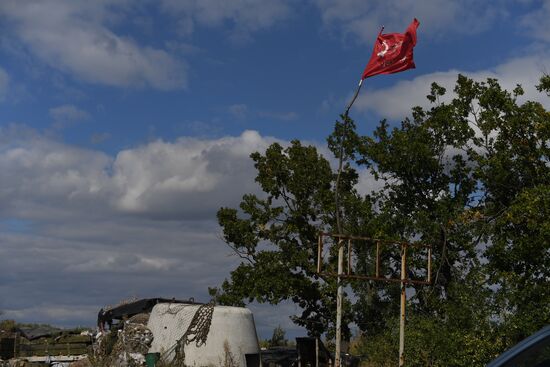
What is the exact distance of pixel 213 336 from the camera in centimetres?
2475

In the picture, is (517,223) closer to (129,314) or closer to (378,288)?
(378,288)

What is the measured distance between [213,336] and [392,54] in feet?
33.8

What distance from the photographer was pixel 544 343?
446 cm

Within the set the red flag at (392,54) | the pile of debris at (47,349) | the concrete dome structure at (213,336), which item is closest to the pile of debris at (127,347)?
the concrete dome structure at (213,336)

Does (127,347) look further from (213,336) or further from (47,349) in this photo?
(47,349)

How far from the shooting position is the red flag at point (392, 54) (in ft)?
75.9

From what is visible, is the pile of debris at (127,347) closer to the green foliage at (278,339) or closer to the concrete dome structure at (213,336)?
the concrete dome structure at (213,336)

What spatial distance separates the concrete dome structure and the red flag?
8.75m

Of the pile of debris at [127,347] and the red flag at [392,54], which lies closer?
the red flag at [392,54]

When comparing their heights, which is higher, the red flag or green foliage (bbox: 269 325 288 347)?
the red flag

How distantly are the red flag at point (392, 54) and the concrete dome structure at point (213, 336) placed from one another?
875 cm

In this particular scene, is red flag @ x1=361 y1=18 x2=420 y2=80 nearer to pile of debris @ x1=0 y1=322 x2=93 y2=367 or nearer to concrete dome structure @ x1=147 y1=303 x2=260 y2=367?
concrete dome structure @ x1=147 y1=303 x2=260 y2=367

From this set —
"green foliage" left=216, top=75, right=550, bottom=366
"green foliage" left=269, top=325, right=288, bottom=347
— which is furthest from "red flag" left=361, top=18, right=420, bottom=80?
"green foliage" left=269, top=325, right=288, bottom=347

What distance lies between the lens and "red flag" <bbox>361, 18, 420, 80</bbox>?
2312 centimetres
